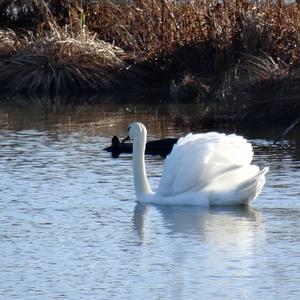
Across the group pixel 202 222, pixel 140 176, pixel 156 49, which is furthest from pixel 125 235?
pixel 156 49

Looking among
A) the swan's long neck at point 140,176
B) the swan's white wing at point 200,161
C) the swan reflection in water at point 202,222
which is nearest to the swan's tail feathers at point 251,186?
the swan reflection in water at point 202,222

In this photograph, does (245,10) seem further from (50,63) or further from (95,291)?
(95,291)

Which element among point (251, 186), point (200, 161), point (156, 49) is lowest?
point (251, 186)

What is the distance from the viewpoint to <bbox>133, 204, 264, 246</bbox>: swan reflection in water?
970 centimetres

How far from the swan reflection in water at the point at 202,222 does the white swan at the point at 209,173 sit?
0.09 m

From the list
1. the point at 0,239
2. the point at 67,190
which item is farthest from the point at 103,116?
the point at 0,239

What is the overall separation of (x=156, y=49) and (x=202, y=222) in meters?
11.5

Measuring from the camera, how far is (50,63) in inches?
826

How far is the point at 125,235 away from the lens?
32.2ft

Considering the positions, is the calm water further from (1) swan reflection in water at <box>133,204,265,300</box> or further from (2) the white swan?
(2) the white swan

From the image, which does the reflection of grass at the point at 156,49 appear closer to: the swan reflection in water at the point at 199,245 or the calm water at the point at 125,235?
the calm water at the point at 125,235

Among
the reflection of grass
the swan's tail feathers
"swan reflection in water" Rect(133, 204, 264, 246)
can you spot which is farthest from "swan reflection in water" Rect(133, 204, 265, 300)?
the reflection of grass

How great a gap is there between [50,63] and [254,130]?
586cm

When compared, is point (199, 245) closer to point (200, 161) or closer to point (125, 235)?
point (125, 235)
